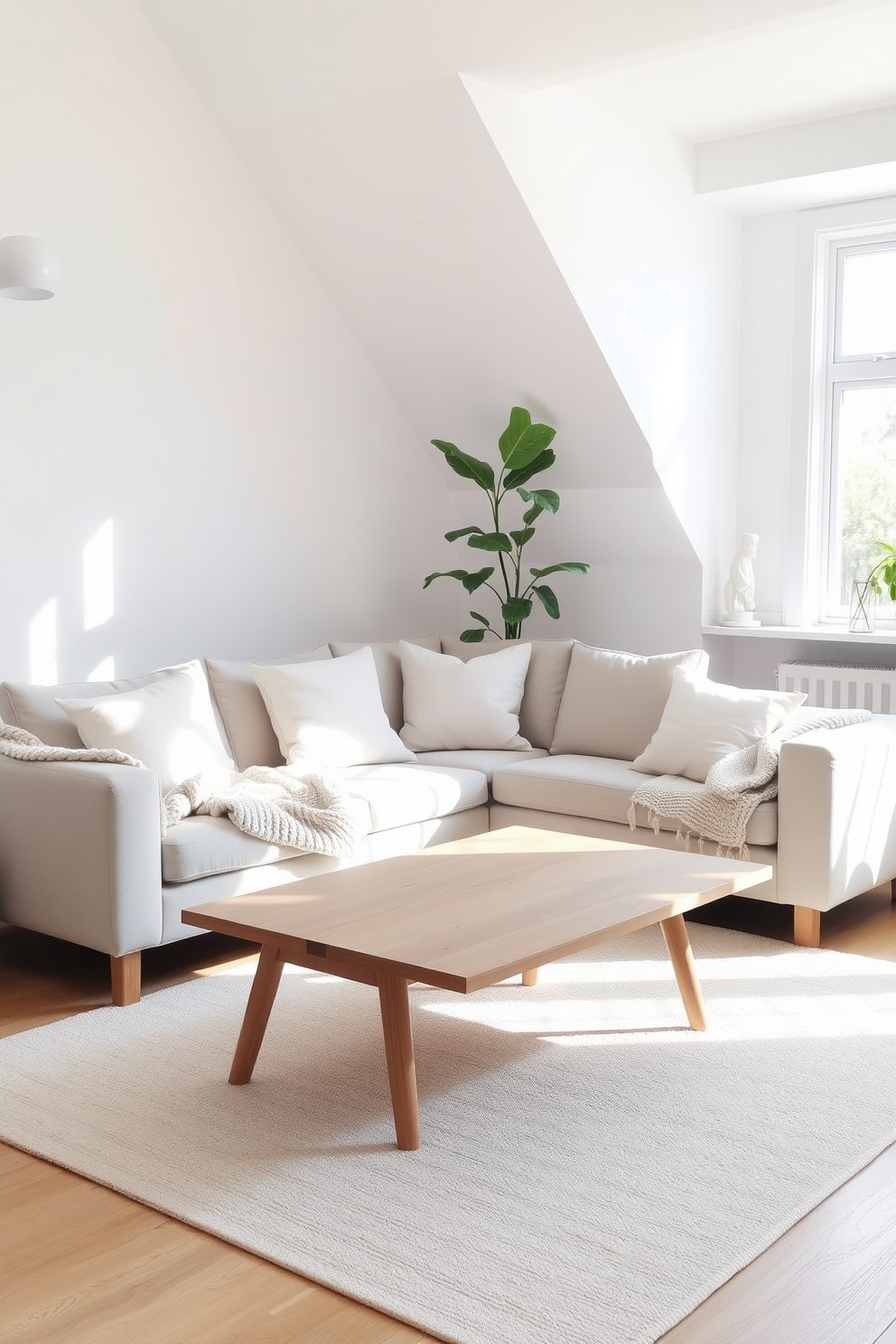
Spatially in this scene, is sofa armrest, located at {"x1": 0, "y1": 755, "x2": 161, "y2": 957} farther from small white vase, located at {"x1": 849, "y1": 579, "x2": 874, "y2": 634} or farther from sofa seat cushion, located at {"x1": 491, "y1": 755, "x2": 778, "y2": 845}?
small white vase, located at {"x1": 849, "y1": 579, "x2": 874, "y2": 634}

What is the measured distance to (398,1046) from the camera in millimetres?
2434

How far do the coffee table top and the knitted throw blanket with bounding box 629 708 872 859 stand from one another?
1.79 ft

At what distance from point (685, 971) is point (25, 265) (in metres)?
2.51

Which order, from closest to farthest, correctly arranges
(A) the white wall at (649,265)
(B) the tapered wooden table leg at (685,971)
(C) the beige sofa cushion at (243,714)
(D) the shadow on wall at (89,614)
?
(B) the tapered wooden table leg at (685,971)
(D) the shadow on wall at (89,614)
(C) the beige sofa cushion at (243,714)
(A) the white wall at (649,265)

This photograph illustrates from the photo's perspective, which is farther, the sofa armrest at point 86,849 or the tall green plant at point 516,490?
the tall green plant at point 516,490

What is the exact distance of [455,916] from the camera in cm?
268

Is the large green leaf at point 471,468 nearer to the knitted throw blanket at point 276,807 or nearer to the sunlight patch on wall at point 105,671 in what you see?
the sunlight patch on wall at point 105,671

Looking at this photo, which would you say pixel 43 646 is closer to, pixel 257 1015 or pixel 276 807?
pixel 276 807

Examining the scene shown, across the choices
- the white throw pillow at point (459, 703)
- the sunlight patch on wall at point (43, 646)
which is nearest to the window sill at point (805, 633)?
the white throw pillow at point (459, 703)

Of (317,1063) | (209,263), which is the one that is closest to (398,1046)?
(317,1063)

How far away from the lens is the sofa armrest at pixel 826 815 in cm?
366

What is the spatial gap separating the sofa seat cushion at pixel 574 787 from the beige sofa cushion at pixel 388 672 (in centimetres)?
62

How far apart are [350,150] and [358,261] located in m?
0.54

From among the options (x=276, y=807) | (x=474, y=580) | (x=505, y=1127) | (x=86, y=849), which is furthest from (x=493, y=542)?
(x=505, y=1127)
